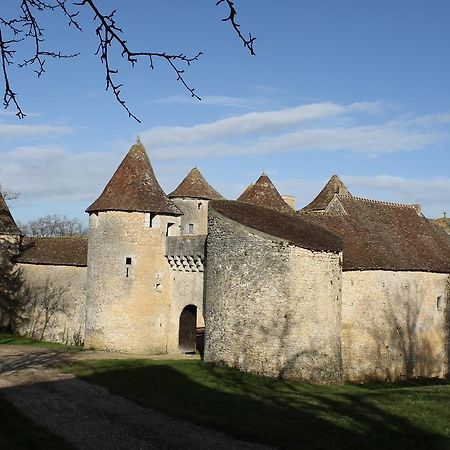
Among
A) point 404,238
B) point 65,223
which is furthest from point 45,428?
point 65,223

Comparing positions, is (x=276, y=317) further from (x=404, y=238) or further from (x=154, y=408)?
(x=404, y=238)

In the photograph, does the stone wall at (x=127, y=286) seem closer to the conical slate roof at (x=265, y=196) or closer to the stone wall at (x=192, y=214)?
the conical slate roof at (x=265, y=196)

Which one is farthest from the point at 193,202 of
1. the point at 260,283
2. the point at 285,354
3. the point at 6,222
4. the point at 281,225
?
the point at 285,354

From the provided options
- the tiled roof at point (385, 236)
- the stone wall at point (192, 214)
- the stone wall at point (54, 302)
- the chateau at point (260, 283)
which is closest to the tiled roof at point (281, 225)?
the chateau at point (260, 283)

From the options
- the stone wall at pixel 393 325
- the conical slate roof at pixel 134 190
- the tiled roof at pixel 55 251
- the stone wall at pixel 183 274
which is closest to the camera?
the stone wall at pixel 393 325

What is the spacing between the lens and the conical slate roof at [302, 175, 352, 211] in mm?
28719

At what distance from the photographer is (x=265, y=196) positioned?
26.4 m

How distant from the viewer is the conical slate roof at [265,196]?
2605cm

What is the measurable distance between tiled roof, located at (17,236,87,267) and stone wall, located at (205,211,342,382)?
33.4ft

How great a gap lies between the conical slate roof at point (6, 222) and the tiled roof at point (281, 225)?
1477cm

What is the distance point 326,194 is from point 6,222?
1636 cm

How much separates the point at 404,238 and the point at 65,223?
8405cm

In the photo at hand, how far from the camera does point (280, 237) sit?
1881 cm

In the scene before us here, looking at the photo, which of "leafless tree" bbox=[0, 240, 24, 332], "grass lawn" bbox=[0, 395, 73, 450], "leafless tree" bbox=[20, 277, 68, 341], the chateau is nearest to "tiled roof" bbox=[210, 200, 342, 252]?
the chateau
